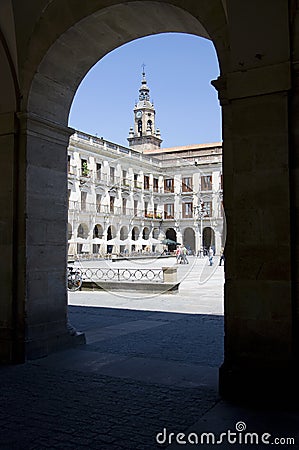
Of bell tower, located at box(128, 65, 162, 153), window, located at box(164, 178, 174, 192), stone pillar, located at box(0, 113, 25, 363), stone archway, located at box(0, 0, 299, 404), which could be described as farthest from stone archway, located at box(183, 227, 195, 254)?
stone pillar, located at box(0, 113, 25, 363)

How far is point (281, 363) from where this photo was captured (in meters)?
3.87

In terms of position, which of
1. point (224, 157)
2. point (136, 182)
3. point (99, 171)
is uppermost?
point (99, 171)

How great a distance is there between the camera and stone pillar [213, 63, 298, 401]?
154 inches

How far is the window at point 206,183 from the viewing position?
53.8 metres

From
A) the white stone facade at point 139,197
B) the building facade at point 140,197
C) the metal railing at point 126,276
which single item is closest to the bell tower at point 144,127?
the building facade at point 140,197

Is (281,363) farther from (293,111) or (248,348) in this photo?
(293,111)

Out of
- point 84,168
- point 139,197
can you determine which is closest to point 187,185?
point 139,197

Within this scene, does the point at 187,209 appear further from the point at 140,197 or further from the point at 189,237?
the point at 140,197

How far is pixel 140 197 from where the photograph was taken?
54062 millimetres

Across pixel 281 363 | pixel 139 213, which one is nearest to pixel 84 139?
pixel 139 213

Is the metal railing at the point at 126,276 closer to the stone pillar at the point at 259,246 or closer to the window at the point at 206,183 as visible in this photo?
the stone pillar at the point at 259,246

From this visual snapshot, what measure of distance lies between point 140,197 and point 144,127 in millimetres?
19645

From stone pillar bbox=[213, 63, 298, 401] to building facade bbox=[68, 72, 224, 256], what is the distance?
119 ft

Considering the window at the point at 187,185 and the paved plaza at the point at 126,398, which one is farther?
the window at the point at 187,185
